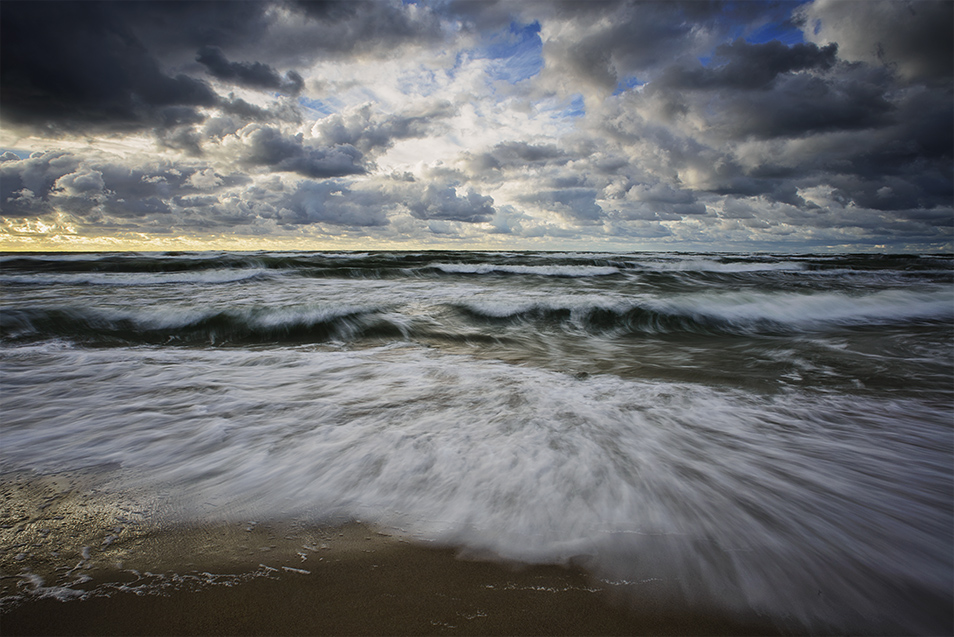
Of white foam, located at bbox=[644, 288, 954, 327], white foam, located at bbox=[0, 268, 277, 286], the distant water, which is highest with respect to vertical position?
white foam, located at bbox=[644, 288, 954, 327]

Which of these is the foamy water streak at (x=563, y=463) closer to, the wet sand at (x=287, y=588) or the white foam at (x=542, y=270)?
the wet sand at (x=287, y=588)

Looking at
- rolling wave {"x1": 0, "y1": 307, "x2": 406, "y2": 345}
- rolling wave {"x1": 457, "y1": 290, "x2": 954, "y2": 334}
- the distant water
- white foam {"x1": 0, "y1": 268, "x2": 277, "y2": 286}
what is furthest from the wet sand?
white foam {"x1": 0, "y1": 268, "x2": 277, "y2": 286}

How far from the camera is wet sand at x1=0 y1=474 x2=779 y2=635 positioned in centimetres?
123

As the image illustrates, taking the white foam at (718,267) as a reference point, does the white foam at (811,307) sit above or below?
below

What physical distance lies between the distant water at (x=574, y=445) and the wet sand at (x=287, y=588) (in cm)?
11

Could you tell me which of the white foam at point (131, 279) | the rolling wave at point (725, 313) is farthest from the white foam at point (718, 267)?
the white foam at point (131, 279)

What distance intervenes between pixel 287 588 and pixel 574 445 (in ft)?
5.19

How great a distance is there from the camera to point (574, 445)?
7.91ft

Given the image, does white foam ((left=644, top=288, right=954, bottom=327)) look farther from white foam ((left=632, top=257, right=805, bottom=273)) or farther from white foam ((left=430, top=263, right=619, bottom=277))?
white foam ((left=632, top=257, right=805, bottom=273))

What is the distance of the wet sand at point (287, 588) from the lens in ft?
4.03

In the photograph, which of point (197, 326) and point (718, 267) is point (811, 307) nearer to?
point (197, 326)

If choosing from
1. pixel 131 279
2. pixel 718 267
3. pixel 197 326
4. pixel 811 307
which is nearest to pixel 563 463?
pixel 197 326

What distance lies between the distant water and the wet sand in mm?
112

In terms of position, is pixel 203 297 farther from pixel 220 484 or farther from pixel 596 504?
pixel 596 504
